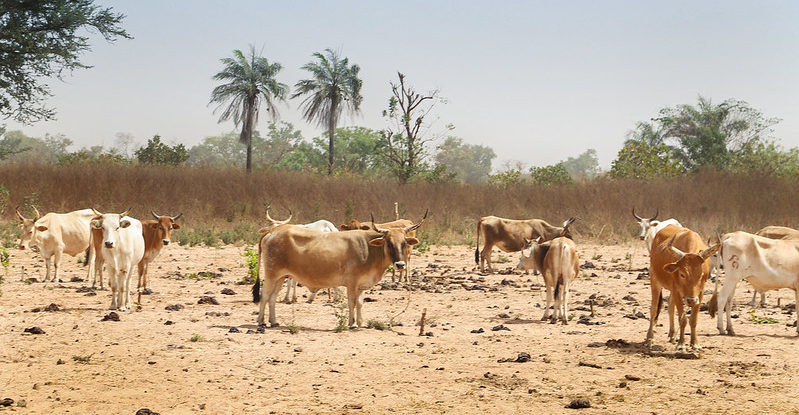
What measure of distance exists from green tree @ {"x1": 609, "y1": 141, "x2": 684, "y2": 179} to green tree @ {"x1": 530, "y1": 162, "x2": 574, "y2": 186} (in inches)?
109

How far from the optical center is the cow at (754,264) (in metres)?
10.9

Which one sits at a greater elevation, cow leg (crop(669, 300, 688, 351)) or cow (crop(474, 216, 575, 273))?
cow (crop(474, 216, 575, 273))

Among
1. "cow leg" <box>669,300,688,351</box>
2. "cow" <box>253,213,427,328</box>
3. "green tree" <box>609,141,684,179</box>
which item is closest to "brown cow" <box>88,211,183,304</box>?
"cow" <box>253,213,427,328</box>

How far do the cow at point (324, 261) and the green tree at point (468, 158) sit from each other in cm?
10838

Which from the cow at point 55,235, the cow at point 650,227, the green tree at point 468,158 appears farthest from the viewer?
the green tree at point 468,158

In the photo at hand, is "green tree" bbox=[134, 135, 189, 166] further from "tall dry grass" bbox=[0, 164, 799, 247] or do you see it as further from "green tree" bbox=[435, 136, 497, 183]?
"green tree" bbox=[435, 136, 497, 183]

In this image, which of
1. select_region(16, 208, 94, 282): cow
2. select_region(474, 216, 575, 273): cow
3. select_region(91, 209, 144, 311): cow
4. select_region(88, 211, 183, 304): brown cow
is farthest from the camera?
select_region(474, 216, 575, 273): cow

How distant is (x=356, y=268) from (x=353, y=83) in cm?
3643

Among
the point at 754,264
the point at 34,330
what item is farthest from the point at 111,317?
the point at 754,264

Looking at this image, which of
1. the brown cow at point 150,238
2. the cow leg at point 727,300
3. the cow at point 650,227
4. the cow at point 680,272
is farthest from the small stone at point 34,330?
the cow at point 650,227

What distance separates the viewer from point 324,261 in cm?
1119

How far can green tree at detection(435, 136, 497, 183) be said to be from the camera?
413ft

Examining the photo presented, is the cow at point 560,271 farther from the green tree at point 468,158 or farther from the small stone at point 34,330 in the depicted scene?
the green tree at point 468,158

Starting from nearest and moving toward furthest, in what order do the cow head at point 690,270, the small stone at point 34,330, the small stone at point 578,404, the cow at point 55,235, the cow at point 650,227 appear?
the small stone at point 578,404 < the cow head at point 690,270 < the small stone at point 34,330 < the cow at point 55,235 < the cow at point 650,227
